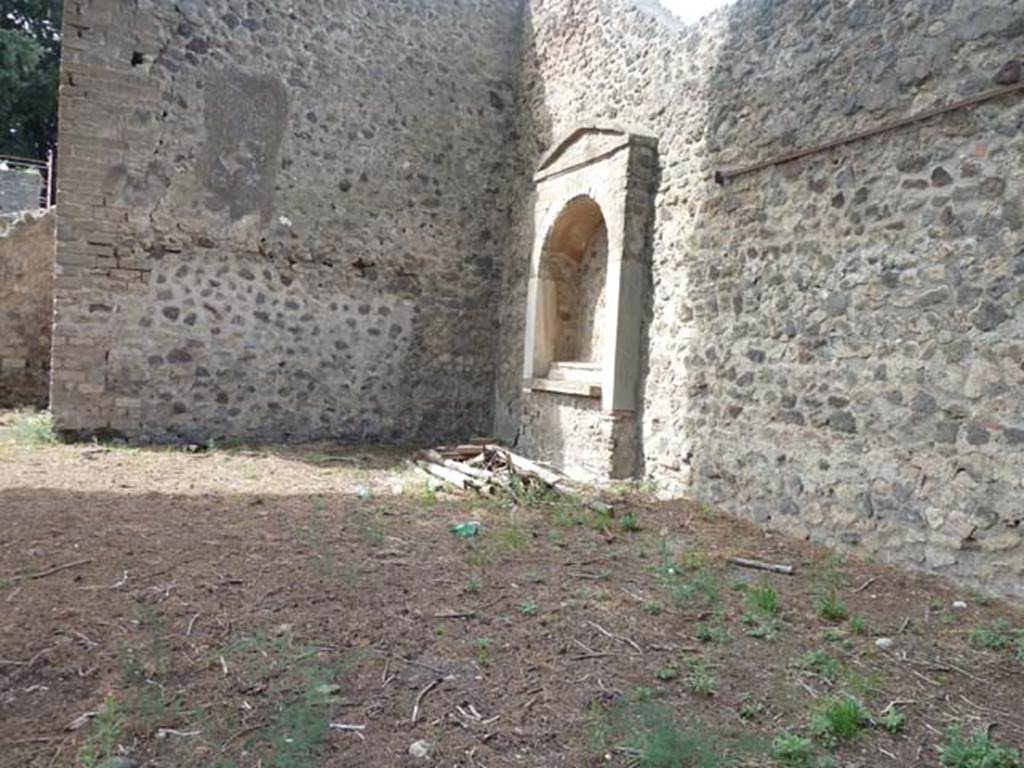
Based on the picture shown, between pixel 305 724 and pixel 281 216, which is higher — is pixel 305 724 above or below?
below

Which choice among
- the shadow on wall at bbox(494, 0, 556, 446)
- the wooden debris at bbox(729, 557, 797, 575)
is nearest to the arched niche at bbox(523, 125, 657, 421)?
the shadow on wall at bbox(494, 0, 556, 446)

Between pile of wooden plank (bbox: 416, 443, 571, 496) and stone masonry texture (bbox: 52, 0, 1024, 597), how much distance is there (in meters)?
0.91

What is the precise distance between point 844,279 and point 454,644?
11.4ft

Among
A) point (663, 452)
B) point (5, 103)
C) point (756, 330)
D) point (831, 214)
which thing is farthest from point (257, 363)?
point (5, 103)

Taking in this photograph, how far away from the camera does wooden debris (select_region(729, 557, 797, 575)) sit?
4312 millimetres

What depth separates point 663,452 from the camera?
645 cm

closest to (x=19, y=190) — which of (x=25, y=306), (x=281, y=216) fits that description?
(x=25, y=306)

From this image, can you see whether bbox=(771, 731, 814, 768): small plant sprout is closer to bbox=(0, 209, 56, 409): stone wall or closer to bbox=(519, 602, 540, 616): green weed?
bbox=(519, 602, 540, 616): green weed

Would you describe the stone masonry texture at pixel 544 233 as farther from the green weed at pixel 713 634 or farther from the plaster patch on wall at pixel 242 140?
the green weed at pixel 713 634

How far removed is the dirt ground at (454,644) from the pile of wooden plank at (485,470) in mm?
848

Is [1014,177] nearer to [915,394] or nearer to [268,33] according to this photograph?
[915,394]

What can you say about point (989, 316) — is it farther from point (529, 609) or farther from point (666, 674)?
point (529, 609)

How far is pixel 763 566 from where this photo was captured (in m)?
4.37

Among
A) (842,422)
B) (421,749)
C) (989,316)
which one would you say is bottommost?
(421,749)
